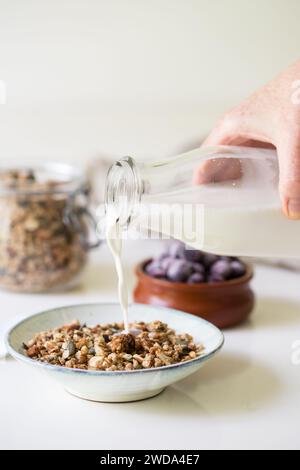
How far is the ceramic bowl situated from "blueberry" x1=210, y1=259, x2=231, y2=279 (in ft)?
0.55

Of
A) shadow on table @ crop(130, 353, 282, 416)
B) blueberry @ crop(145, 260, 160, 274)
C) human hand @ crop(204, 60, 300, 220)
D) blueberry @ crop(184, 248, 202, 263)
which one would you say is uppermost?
human hand @ crop(204, 60, 300, 220)

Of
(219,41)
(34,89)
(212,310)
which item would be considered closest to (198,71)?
(219,41)

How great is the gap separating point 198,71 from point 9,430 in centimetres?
175

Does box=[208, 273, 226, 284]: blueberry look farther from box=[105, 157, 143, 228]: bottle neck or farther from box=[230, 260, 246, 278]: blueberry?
box=[105, 157, 143, 228]: bottle neck

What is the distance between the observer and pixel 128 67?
235 centimetres

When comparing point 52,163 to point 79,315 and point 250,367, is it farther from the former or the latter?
point 250,367

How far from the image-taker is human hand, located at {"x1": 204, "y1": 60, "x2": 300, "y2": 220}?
857 mm

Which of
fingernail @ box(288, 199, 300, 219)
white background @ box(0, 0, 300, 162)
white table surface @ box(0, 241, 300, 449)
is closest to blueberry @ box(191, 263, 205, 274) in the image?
white table surface @ box(0, 241, 300, 449)

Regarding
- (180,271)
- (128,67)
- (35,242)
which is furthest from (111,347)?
(128,67)

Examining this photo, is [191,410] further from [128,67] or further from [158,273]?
[128,67]

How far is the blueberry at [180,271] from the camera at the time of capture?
118 cm

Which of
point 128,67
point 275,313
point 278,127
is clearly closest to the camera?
point 278,127

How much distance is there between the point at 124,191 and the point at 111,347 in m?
0.21

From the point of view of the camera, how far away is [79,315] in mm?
1067
